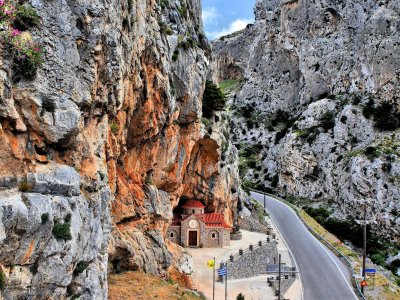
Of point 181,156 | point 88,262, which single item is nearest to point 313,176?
point 181,156

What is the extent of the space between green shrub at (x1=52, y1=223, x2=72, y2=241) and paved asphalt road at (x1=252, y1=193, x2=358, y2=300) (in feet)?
82.9

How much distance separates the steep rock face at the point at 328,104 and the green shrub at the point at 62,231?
4924 centimetres

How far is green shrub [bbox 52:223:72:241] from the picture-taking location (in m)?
13.8

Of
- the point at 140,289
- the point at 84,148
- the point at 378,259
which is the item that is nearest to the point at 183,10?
the point at 84,148

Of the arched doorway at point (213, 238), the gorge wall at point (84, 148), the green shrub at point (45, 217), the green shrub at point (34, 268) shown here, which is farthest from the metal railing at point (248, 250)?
the green shrub at point (45, 217)

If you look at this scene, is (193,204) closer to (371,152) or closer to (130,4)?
(130,4)

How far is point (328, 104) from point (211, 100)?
37607 millimetres

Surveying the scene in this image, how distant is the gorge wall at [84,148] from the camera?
13.0 m

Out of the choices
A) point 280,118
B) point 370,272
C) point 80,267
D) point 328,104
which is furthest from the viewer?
point 280,118

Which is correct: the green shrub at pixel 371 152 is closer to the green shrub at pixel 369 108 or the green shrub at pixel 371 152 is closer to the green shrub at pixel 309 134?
the green shrub at pixel 369 108

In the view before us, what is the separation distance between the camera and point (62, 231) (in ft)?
45.5

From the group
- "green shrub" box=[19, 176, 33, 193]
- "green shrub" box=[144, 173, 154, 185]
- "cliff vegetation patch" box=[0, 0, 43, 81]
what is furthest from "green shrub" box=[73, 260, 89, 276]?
"green shrub" box=[144, 173, 154, 185]

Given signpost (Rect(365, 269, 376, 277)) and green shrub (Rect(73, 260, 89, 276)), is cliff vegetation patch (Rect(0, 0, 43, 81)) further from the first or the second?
signpost (Rect(365, 269, 376, 277))

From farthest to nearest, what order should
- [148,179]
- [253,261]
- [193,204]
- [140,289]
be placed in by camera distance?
[193,204]
[253,261]
[148,179]
[140,289]
